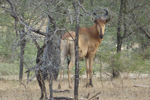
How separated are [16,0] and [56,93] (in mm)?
→ 3011

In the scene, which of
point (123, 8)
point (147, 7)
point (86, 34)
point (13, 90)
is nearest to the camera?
point (13, 90)

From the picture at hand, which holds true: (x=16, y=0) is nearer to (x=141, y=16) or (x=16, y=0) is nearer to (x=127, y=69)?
(x=141, y=16)

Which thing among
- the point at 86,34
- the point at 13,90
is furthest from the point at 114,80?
the point at 13,90

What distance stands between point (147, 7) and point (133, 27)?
Result: 1.13m

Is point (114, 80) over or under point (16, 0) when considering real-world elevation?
under

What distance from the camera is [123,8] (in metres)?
10.5

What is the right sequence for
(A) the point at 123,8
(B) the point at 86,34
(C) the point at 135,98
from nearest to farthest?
(C) the point at 135,98
(B) the point at 86,34
(A) the point at 123,8

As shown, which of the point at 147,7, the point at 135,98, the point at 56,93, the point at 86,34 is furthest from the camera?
the point at 86,34

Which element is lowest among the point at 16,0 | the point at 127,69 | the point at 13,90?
the point at 13,90

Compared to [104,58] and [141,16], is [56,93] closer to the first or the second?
[104,58]

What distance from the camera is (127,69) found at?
991 centimetres

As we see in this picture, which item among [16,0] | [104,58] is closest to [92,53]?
[104,58]

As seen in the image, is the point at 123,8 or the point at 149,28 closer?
the point at 149,28

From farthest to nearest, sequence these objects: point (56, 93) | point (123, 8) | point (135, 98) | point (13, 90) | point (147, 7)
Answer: point (123, 8), point (147, 7), point (13, 90), point (56, 93), point (135, 98)
